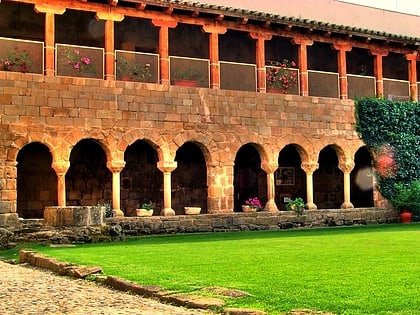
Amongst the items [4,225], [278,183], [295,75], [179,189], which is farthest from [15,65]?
[278,183]

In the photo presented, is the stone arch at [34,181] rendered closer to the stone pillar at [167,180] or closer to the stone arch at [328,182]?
the stone pillar at [167,180]

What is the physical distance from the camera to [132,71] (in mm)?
18516

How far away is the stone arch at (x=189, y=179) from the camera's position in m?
21.8

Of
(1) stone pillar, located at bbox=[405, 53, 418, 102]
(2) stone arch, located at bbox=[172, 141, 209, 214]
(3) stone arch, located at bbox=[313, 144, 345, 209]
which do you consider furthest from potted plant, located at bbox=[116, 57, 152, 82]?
(1) stone pillar, located at bbox=[405, 53, 418, 102]

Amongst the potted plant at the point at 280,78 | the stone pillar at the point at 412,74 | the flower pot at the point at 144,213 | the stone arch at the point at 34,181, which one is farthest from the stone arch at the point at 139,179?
the stone pillar at the point at 412,74

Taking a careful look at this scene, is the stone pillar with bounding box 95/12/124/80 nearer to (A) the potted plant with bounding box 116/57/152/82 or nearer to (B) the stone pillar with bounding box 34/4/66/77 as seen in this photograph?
(A) the potted plant with bounding box 116/57/152/82

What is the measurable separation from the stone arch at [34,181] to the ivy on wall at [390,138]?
9.58m

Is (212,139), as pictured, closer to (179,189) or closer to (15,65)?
(179,189)

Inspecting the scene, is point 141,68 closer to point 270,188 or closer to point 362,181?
point 270,188

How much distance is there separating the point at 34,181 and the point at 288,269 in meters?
12.5

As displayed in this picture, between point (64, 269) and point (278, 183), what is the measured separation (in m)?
14.6

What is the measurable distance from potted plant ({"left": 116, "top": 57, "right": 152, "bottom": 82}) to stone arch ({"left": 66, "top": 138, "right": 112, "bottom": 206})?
8.71 feet

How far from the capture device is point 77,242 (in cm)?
1474

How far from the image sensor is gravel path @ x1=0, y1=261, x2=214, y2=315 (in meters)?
6.61
